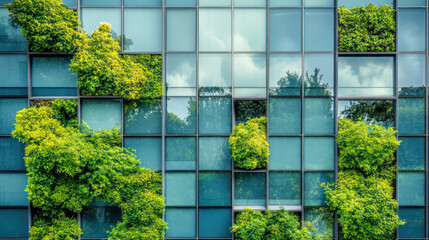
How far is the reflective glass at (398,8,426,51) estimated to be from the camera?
1427 cm

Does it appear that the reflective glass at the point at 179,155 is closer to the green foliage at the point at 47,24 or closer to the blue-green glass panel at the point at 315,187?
the blue-green glass panel at the point at 315,187

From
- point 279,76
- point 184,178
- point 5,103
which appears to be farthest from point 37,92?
point 279,76

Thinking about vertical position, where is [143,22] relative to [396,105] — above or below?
above

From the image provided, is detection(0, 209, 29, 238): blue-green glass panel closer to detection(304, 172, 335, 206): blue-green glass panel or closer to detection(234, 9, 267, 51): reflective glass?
detection(234, 9, 267, 51): reflective glass

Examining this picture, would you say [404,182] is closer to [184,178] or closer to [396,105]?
[396,105]

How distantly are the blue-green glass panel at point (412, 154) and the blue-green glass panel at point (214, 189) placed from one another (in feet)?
31.5

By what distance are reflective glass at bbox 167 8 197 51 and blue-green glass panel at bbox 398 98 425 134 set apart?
471 inches

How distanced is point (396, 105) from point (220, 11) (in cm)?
1087

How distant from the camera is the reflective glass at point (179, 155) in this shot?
14125mm

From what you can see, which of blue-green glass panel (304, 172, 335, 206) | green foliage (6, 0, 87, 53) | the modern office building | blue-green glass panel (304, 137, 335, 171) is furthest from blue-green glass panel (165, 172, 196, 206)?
green foliage (6, 0, 87, 53)

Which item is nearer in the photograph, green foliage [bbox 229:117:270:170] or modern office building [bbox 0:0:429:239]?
green foliage [bbox 229:117:270:170]

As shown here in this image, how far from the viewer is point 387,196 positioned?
13.4 metres

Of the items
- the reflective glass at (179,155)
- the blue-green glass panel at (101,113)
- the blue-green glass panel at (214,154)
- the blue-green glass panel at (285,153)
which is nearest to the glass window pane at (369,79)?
the blue-green glass panel at (285,153)

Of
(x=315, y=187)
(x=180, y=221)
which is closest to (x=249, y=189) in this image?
(x=315, y=187)
